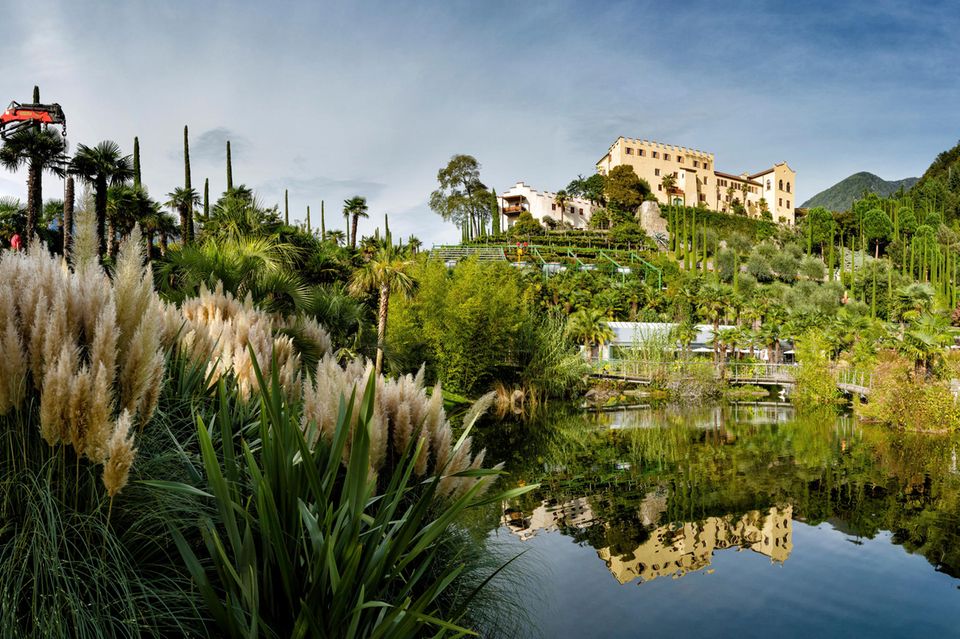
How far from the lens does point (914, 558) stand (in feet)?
31.9

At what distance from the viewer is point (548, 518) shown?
1114 cm

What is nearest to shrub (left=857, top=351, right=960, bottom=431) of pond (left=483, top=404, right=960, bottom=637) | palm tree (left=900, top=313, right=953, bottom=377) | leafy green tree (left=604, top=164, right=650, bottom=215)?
palm tree (left=900, top=313, right=953, bottom=377)

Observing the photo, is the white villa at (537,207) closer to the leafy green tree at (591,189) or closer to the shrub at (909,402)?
the leafy green tree at (591,189)

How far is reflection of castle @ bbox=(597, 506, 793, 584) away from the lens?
9.15 meters

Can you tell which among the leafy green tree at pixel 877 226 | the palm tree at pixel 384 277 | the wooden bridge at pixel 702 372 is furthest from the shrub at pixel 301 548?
the leafy green tree at pixel 877 226

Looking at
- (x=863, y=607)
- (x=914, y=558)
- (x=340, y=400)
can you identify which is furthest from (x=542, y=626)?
(x=914, y=558)

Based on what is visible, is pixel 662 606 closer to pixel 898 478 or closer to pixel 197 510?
pixel 197 510

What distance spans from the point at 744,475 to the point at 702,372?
1421 centimetres

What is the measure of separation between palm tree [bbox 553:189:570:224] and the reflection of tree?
5309cm

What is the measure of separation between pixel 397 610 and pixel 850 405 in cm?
2773

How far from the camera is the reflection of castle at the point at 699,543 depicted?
915cm

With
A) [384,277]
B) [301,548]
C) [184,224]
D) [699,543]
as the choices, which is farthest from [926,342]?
[184,224]

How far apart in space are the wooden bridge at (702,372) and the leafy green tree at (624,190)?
4331 centimetres

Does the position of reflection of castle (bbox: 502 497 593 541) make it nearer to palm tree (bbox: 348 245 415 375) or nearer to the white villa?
palm tree (bbox: 348 245 415 375)
